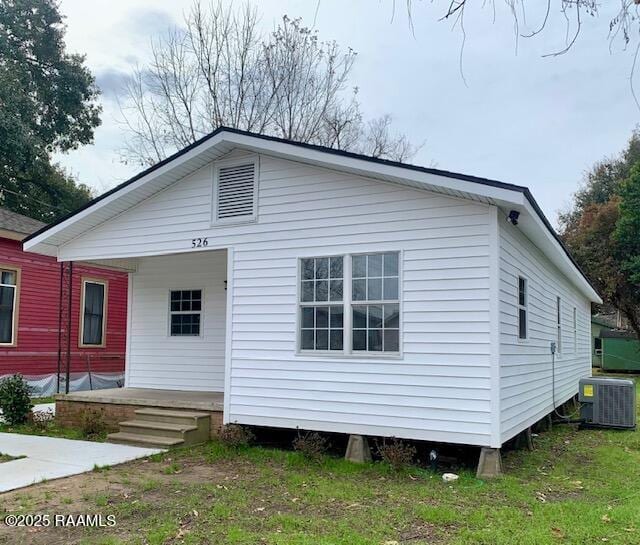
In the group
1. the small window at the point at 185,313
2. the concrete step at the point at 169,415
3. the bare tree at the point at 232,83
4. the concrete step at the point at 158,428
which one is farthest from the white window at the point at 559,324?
the bare tree at the point at 232,83

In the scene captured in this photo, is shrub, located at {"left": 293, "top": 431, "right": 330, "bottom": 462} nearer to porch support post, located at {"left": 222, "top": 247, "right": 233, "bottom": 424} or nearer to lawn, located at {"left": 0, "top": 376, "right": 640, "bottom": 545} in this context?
lawn, located at {"left": 0, "top": 376, "right": 640, "bottom": 545}

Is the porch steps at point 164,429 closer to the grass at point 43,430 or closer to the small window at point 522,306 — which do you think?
the grass at point 43,430

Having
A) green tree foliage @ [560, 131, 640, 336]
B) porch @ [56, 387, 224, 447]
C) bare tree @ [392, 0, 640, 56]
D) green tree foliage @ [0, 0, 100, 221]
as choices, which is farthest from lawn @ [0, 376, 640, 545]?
green tree foliage @ [560, 131, 640, 336]

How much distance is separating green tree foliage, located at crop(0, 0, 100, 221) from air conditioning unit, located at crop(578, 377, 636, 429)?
21334mm

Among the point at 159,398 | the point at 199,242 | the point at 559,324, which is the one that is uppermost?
the point at 199,242

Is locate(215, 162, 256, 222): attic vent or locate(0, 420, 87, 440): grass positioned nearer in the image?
locate(215, 162, 256, 222): attic vent

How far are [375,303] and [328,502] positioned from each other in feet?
8.56

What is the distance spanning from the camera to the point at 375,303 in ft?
24.1

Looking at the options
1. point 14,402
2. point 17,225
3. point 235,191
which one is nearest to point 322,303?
point 235,191

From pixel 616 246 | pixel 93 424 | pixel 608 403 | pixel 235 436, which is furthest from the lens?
pixel 616 246

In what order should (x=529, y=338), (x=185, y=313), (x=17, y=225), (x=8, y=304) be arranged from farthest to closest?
(x=17, y=225) → (x=8, y=304) → (x=185, y=313) → (x=529, y=338)

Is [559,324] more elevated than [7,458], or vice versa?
[559,324]

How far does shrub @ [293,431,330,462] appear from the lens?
725 cm

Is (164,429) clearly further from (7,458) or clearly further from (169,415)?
(7,458)
